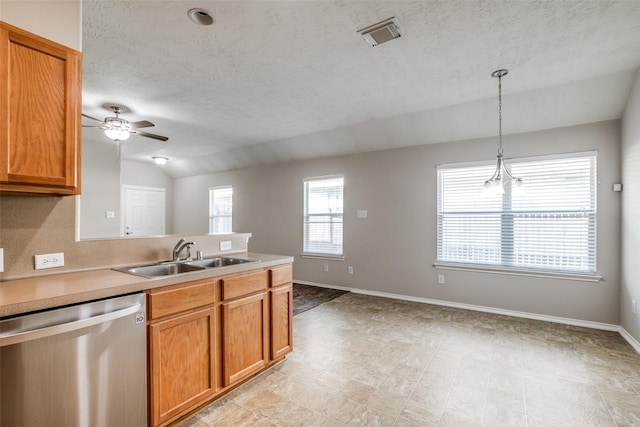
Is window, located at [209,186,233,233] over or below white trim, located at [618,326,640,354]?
over

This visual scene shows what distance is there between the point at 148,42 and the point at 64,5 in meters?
0.69

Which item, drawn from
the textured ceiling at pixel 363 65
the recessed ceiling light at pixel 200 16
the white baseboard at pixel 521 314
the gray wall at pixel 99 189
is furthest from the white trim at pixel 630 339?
the gray wall at pixel 99 189

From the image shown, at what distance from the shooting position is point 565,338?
131 inches

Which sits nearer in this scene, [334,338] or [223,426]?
[223,426]

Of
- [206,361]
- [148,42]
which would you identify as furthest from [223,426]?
[148,42]

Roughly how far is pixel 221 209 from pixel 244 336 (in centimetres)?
575

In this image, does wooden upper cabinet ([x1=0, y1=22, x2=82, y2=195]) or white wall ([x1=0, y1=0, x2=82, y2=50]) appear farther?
white wall ([x1=0, y1=0, x2=82, y2=50])

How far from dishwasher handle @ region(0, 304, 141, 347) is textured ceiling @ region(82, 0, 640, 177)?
6.73 ft

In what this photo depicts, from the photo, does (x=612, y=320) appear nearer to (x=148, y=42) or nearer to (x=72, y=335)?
(x=72, y=335)

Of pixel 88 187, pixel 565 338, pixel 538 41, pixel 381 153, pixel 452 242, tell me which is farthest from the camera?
pixel 88 187

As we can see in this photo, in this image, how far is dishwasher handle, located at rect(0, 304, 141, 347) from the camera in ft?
3.98

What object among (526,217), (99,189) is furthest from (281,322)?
(99,189)

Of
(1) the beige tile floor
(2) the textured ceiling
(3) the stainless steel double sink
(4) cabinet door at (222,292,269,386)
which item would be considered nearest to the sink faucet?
(3) the stainless steel double sink

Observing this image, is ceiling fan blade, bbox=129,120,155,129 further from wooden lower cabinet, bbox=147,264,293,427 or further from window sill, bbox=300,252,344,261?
window sill, bbox=300,252,344,261
